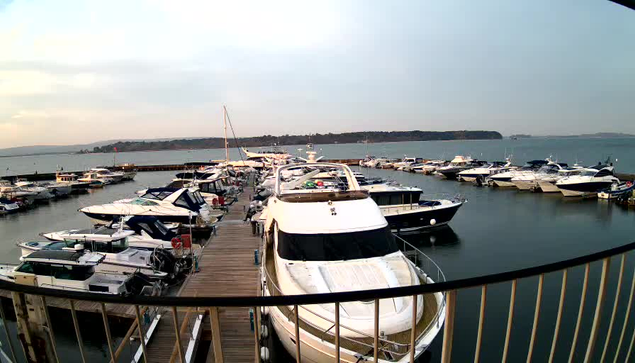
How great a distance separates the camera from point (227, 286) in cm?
966

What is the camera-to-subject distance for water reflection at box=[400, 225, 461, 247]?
62.4 feet

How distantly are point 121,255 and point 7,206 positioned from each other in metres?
27.8

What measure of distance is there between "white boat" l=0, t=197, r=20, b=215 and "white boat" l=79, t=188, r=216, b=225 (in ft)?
52.8

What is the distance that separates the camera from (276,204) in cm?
922

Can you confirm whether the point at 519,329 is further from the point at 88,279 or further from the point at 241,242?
the point at 88,279

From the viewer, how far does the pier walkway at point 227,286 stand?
698cm

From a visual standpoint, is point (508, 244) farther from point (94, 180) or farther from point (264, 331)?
point (94, 180)

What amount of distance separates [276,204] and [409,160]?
60.3 meters

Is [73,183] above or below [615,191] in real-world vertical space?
below

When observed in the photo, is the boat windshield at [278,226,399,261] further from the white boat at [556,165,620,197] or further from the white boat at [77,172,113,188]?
the white boat at [77,172,113,188]

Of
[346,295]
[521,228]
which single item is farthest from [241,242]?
[521,228]

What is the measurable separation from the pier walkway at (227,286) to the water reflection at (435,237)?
9.82 metres

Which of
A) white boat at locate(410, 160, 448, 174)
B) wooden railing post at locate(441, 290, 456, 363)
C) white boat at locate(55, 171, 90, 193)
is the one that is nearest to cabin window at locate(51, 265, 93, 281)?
wooden railing post at locate(441, 290, 456, 363)

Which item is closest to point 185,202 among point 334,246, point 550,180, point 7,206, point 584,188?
point 334,246
